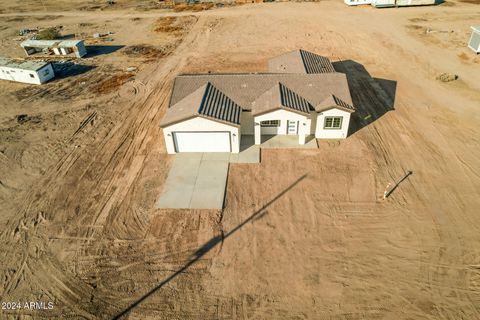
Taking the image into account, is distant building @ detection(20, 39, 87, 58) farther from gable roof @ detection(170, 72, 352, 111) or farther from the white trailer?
the white trailer

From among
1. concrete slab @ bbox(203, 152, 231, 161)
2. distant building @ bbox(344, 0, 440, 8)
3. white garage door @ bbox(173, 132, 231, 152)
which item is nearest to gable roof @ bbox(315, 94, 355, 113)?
white garage door @ bbox(173, 132, 231, 152)

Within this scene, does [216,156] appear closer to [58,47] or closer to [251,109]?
[251,109]

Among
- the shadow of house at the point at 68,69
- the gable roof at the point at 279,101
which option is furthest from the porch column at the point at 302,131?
the shadow of house at the point at 68,69

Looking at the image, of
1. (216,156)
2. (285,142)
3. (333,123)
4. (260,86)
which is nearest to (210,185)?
(216,156)

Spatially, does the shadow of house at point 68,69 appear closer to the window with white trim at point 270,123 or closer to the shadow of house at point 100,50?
the shadow of house at point 100,50

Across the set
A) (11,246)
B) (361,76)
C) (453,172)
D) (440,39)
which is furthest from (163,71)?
(440,39)
